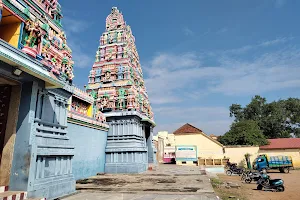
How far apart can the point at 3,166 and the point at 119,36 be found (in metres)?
15.2

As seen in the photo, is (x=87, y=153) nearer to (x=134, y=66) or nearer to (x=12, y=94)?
(x=12, y=94)

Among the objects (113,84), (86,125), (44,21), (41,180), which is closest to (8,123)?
(41,180)

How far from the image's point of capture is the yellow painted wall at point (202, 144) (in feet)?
102

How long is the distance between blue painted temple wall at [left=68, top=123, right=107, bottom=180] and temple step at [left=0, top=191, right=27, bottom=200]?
552 cm

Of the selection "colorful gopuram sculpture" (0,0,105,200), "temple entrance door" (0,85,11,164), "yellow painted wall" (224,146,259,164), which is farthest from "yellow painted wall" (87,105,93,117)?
"yellow painted wall" (224,146,259,164)

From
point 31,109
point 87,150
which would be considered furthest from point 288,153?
point 31,109

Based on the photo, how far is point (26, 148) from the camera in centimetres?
625

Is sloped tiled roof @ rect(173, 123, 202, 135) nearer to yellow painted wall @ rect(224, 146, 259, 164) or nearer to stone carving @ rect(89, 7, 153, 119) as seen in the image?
yellow painted wall @ rect(224, 146, 259, 164)

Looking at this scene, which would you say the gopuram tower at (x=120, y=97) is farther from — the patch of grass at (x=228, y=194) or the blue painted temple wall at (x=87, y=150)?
the patch of grass at (x=228, y=194)

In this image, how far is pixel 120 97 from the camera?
16.5 m

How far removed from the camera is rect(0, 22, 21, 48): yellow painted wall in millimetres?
6610

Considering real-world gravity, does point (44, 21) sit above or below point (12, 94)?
above

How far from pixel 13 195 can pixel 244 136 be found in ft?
107

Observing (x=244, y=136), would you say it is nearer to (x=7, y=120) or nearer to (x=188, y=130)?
(x=188, y=130)
